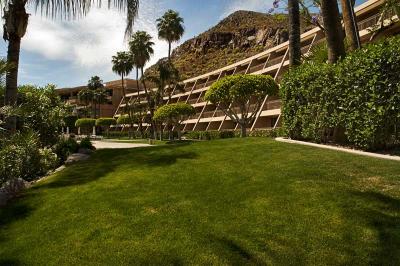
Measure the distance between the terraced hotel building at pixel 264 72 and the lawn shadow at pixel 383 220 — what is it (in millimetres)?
24568

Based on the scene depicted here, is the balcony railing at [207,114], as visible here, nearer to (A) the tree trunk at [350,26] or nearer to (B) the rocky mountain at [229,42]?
(B) the rocky mountain at [229,42]

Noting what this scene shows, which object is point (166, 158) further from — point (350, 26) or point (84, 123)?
point (84, 123)

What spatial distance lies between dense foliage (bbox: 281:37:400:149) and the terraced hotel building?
1787 centimetres

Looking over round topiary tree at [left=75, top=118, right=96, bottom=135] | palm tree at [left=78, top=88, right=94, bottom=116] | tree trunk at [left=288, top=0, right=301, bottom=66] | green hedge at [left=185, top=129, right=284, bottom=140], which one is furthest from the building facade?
tree trunk at [left=288, top=0, right=301, bottom=66]

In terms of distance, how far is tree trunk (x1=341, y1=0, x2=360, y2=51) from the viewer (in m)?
15.6

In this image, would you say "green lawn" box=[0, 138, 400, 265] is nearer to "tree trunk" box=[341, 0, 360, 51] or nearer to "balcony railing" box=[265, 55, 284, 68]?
"tree trunk" box=[341, 0, 360, 51]

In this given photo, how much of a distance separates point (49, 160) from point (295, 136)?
906 cm

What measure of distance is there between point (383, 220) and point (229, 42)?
125m

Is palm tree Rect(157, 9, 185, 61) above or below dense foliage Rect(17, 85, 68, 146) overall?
above

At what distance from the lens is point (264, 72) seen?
50.2 meters

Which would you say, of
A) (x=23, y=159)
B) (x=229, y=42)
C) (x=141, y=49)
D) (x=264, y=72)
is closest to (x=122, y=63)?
(x=141, y=49)

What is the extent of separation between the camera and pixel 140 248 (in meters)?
6.26

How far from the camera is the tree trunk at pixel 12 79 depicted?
13.3 metres

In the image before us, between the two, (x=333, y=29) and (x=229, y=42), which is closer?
(x=333, y=29)
